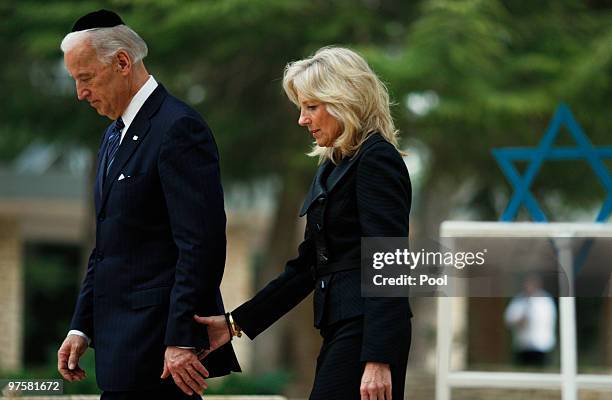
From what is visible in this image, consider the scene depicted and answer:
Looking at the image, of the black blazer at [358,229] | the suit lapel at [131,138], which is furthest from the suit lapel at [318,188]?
the suit lapel at [131,138]

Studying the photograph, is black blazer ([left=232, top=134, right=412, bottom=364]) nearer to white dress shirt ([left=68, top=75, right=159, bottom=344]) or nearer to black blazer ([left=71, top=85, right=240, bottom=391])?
black blazer ([left=71, top=85, right=240, bottom=391])

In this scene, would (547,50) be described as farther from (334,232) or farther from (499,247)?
(334,232)

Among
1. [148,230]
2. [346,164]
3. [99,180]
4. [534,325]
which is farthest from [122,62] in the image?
[534,325]

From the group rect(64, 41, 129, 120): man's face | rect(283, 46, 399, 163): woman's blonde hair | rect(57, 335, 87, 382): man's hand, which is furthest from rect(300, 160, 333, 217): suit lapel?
rect(57, 335, 87, 382): man's hand

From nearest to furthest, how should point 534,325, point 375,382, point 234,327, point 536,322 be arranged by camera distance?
1. point 375,382
2. point 234,327
3. point 536,322
4. point 534,325

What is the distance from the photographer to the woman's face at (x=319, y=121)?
12.4 feet

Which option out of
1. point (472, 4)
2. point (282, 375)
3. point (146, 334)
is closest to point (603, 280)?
point (146, 334)

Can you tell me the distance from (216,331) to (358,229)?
1.63 ft

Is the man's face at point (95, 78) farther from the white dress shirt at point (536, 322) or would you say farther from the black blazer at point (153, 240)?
the white dress shirt at point (536, 322)

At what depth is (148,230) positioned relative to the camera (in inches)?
152

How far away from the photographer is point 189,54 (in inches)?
487

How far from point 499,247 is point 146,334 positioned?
171 cm

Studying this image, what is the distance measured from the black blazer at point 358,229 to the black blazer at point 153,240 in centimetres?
26

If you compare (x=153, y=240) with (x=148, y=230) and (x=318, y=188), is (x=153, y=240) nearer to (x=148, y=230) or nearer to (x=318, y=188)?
(x=148, y=230)
